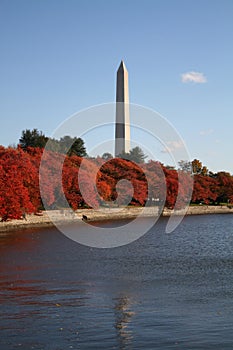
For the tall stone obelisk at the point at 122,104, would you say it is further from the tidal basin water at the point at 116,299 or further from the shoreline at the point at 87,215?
the tidal basin water at the point at 116,299

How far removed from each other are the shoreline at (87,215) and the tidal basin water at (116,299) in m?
17.2

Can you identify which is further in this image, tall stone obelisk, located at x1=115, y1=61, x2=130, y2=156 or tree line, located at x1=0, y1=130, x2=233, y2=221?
tall stone obelisk, located at x1=115, y1=61, x2=130, y2=156

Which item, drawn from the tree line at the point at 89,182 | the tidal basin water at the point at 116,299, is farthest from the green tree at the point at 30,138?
the tidal basin water at the point at 116,299

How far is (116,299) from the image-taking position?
62.3 feet

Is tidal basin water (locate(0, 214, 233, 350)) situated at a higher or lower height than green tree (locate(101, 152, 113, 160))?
lower

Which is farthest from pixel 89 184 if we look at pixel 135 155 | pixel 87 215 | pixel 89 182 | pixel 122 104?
pixel 135 155

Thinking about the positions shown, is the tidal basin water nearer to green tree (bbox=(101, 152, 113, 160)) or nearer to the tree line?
the tree line

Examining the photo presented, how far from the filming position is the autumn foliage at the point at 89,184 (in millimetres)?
49609

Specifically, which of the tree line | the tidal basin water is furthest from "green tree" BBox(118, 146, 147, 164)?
the tidal basin water

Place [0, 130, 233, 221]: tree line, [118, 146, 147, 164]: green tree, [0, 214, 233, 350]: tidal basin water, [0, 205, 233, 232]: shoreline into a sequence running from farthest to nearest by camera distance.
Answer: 1. [118, 146, 147, 164]: green tree
2. [0, 205, 233, 232]: shoreline
3. [0, 130, 233, 221]: tree line
4. [0, 214, 233, 350]: tidal basin water

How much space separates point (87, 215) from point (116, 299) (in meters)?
45.3

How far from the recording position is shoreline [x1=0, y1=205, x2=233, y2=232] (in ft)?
170

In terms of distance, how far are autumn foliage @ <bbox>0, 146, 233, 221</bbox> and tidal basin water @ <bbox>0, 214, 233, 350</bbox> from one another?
51.4ft

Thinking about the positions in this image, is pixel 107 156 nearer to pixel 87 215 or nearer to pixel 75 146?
pixel 75 146
